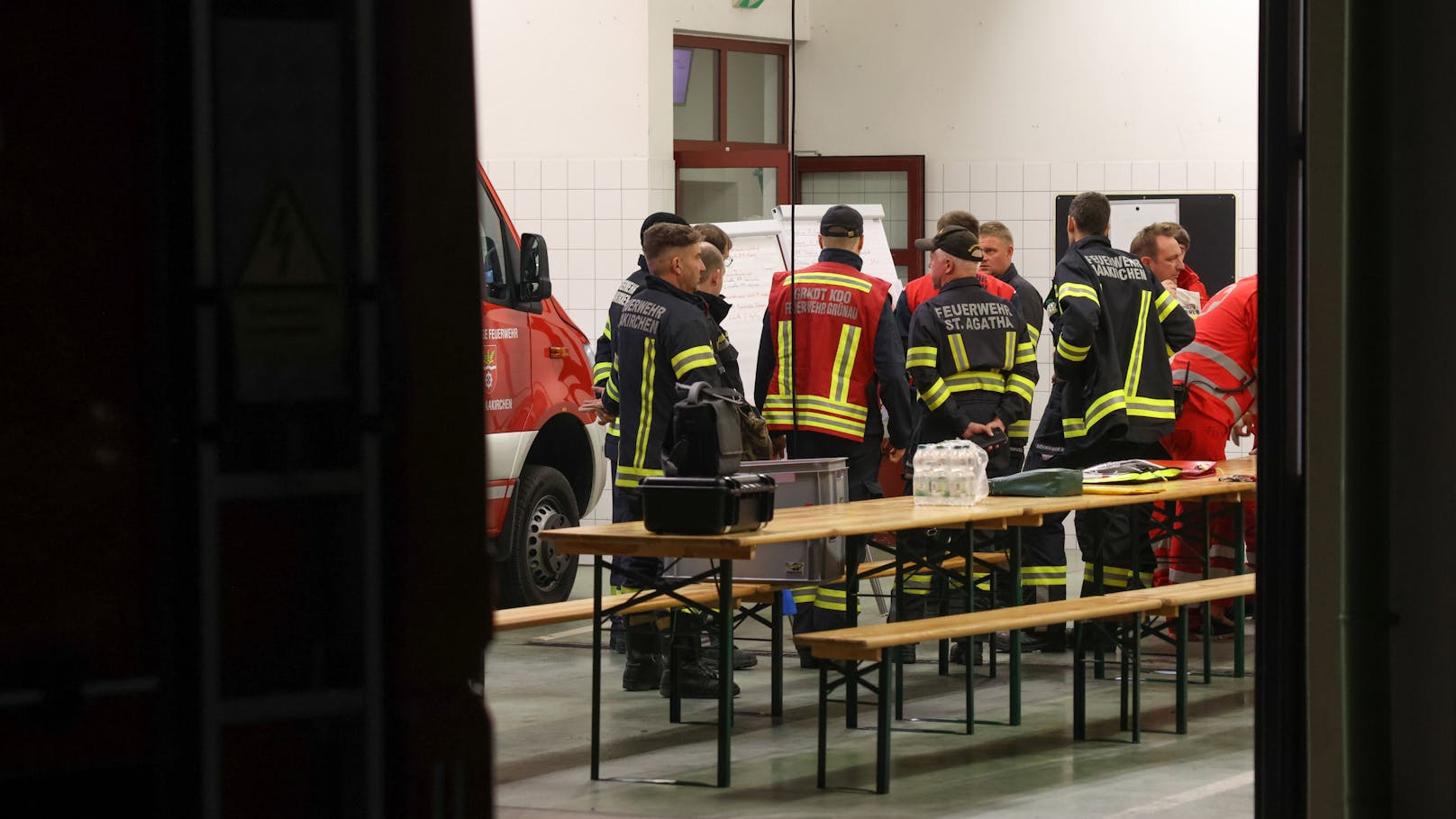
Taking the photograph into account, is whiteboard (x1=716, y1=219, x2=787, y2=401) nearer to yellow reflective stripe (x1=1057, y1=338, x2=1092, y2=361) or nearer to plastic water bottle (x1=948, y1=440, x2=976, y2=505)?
yellow reflective stripe (x1=1057, y1=338, x2=1092, y2=361)

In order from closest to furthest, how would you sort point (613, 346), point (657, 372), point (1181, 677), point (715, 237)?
point (1181, 677)
point (657, 372)
point (613, 346)
point (715, 237)

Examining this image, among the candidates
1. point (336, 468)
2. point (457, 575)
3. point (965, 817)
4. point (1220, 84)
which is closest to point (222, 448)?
point (336, 468)

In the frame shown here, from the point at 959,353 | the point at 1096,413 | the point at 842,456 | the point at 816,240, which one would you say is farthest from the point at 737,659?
the point at 816,240

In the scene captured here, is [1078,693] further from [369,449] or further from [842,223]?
[369,449]

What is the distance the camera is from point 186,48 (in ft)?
3.66

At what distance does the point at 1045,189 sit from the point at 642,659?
580cm

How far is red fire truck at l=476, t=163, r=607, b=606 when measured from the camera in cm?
830

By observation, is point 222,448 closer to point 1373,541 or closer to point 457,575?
point 457,575

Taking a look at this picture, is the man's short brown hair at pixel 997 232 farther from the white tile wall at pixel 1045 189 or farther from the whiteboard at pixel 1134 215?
the white tile wall at pixel 1045 189

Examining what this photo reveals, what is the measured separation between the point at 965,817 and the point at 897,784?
468 mm

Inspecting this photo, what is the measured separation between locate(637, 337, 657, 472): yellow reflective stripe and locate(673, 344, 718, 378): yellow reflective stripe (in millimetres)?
127

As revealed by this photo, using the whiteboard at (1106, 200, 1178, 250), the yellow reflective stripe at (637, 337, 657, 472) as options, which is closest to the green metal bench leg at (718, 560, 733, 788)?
the yellow reflective stripe at (637, 337, 657, 472)

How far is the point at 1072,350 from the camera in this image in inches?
294

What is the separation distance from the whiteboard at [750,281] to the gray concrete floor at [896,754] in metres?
3.42
